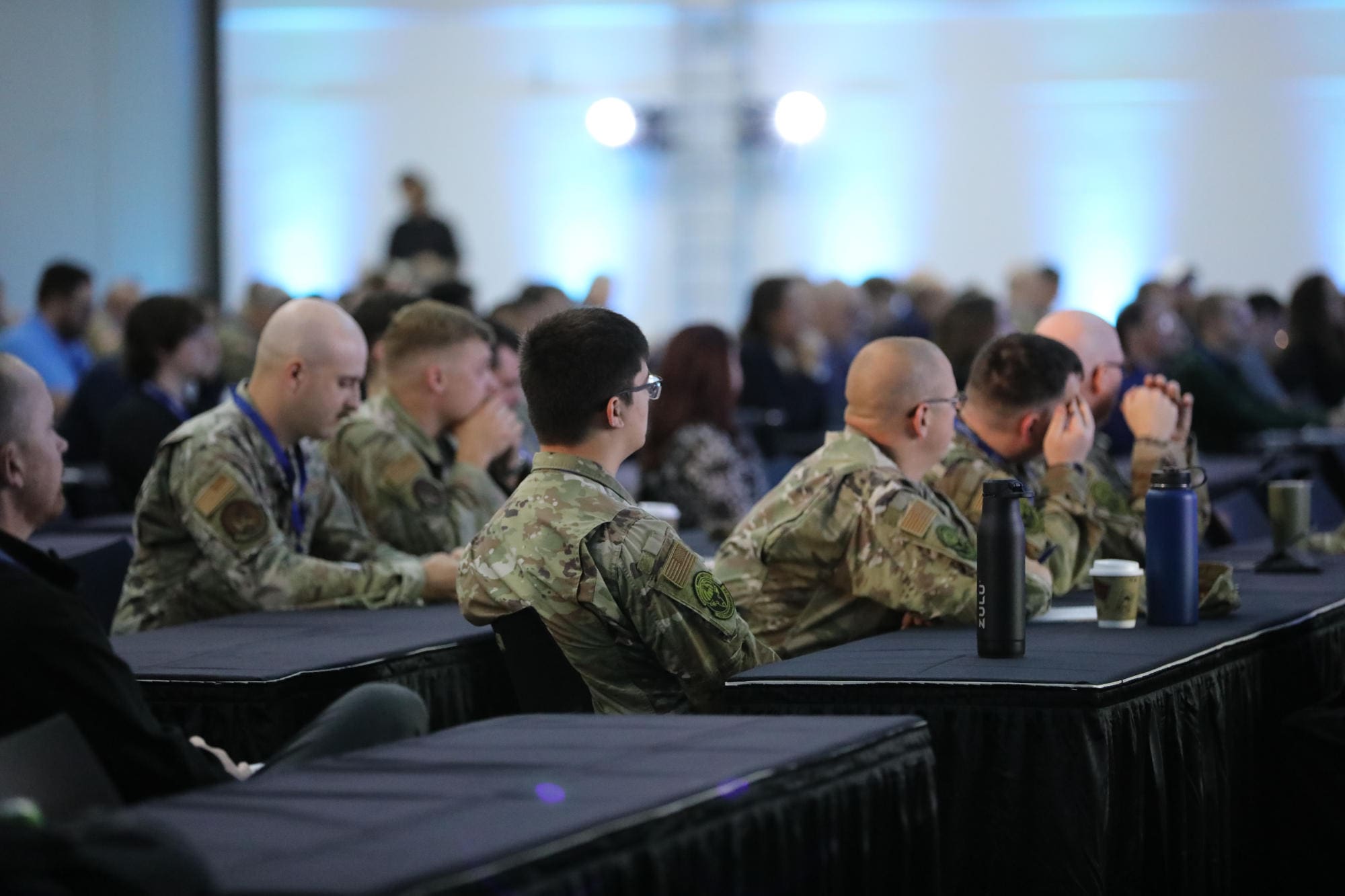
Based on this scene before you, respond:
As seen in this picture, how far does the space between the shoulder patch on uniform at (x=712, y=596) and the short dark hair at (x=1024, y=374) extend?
1.19 meters

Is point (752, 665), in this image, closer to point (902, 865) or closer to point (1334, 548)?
point (902, 865)

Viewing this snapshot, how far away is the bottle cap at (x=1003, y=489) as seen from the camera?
2.73m

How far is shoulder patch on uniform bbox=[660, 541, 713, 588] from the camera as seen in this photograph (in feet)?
8.66

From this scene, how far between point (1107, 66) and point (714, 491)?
717 centimetres

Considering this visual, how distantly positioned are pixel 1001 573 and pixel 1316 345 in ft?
22.6

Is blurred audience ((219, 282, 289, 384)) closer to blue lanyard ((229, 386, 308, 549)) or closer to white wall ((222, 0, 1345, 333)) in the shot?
white wall ((222, 0, 1345, 333))

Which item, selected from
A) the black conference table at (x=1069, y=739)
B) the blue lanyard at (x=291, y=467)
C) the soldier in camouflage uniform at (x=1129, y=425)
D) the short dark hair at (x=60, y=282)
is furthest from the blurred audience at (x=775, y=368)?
the black conference table at (x=1069, y=739)

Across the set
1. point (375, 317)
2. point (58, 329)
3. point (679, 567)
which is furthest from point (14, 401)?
point (58, 329)

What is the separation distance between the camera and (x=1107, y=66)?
1176 centimetres

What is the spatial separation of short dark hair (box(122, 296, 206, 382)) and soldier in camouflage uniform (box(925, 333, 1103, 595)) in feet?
8.23

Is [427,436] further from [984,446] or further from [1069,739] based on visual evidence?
[1069,739]

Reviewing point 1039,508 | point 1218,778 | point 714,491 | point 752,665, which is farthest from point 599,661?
point 714,491

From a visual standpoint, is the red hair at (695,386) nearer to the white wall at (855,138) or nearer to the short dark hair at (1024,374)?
the short dark hair at (1024,374)

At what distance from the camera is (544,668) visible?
2.73m
